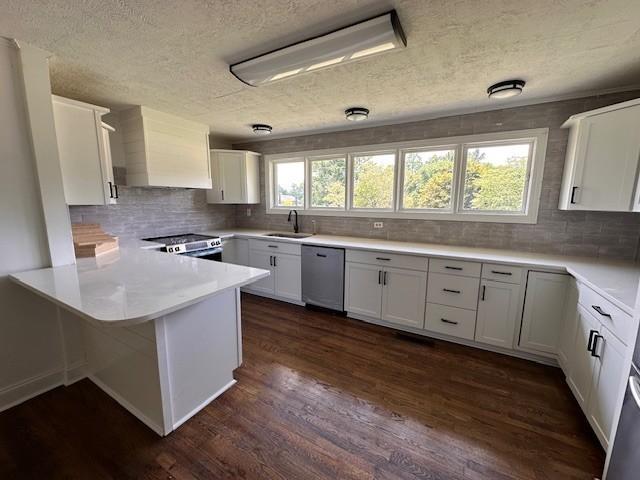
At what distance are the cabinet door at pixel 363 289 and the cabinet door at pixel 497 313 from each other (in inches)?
37.5

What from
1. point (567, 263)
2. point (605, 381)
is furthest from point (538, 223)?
point (605, 381)

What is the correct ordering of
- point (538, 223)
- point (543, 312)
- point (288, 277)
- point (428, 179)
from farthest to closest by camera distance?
1. point (288, 277)
2. point (428, 179)
3. point (538, 223)
4. point (543, 312)

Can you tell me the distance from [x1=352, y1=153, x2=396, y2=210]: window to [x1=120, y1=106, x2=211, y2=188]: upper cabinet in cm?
212

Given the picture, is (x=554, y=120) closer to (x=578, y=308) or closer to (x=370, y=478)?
(x=578, y=308)

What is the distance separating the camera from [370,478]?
1.32 meters

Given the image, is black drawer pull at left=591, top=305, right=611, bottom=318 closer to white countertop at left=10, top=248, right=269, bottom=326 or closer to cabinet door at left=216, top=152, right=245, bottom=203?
white countertop at left=10, top=248, right=269, bottom=326

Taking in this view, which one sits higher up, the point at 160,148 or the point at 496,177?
the point at 160,148

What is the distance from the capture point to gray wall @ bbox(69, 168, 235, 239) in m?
2.96

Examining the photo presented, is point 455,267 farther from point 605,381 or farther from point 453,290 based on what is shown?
point 605,381

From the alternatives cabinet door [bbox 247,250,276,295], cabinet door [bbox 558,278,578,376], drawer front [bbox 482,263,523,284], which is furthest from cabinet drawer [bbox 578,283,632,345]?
cabinet door [bbox 247,250,276,295]

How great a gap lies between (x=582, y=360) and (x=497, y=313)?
2.11ft

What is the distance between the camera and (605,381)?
1442mm

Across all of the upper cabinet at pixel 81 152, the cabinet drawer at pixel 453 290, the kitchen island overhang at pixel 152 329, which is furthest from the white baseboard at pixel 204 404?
the cabinet drawer at pixel 453 290

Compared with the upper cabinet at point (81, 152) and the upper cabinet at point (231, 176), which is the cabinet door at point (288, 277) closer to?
the upper cabinet at point (231, 176)
